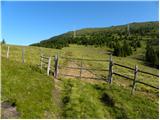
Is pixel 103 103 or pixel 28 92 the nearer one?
pixel 28 92

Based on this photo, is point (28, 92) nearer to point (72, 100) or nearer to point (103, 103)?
point (72, 100)

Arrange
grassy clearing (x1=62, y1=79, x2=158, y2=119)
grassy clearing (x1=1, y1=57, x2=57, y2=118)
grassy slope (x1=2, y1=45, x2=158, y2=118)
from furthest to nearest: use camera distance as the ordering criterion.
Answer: grassy clearing (x1=62, y1=79, x2=158, y2=119), grassy slope (x1=2, y1=45, x2=158, y2=118), grassy clearing (x1=1, y1=57, x2=57, y2=118)

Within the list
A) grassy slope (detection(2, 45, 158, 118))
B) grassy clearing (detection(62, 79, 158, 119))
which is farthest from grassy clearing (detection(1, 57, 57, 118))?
grassy clearing (detection(62, 79, 158, 119))

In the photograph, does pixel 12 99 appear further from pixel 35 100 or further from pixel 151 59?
pixel 151 59

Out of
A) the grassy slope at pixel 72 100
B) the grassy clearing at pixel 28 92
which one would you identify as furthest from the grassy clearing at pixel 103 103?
the grassy clearing at pixel 28 92

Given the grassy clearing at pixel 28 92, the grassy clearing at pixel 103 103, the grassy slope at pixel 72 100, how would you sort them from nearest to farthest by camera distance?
the grassy clearing at pixel 28 92, the grassy slope at pixel 72 100, the grassy clearing at pixel 103 103

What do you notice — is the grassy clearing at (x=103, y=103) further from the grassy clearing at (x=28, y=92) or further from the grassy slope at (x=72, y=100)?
the grassy clearing at (x=28, y=92)

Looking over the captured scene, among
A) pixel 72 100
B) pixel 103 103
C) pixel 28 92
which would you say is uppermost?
pixel 28 92

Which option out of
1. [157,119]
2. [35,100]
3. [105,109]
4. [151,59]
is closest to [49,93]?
[35,100]

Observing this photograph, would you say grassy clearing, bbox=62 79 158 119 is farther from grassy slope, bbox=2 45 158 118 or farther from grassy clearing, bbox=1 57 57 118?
grassy clearing, bbox=1 57 57 118

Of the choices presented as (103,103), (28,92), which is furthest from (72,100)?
(28,92)
